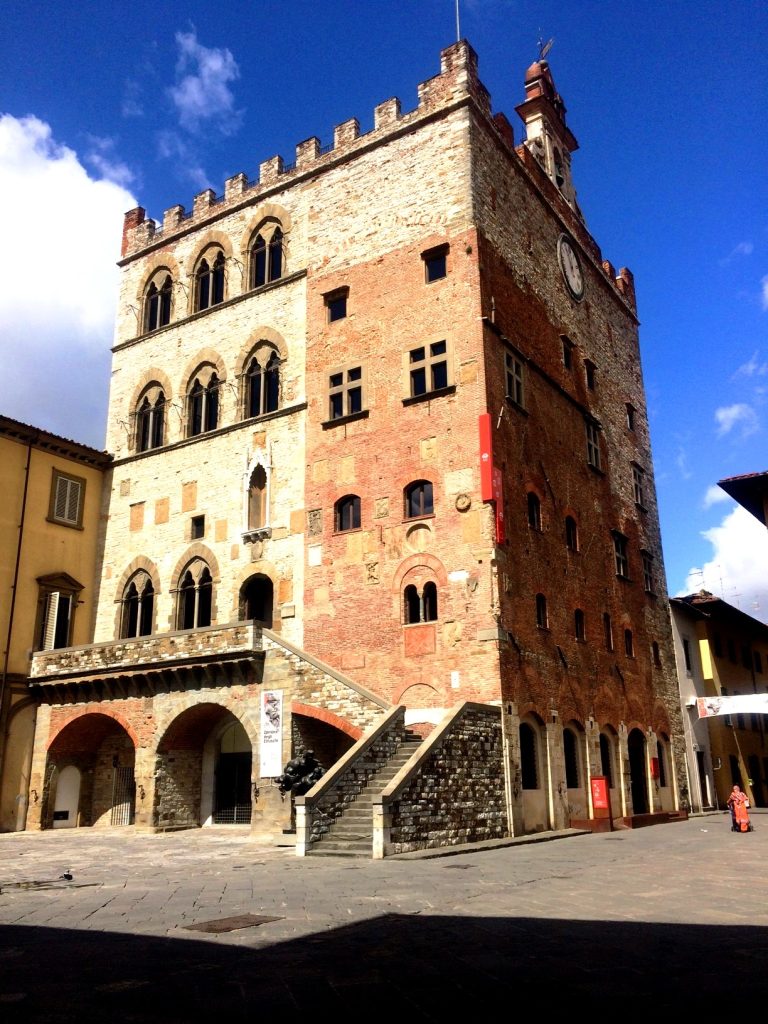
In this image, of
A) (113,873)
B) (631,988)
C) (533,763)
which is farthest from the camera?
(533,763)

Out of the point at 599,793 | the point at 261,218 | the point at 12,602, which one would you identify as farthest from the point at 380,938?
the point at 261,218

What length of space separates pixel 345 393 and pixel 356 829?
45.0ft

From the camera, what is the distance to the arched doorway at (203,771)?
79.9ft

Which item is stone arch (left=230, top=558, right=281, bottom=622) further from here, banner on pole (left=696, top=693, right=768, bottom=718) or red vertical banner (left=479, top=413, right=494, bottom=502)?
banner on pole (left=696, top=693, right=768, bottom=718)

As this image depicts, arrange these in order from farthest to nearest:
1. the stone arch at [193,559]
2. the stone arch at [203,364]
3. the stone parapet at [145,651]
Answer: the stone arch at [203,364] → the stone arch at [193,559] → the stone parapet at [145,651]

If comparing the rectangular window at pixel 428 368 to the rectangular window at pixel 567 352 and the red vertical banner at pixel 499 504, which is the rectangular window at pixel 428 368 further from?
the rectangular window at pixel 567 352

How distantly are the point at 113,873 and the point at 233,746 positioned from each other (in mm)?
11361

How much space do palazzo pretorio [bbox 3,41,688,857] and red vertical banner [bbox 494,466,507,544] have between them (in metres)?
0.19

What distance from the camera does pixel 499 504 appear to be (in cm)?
2264

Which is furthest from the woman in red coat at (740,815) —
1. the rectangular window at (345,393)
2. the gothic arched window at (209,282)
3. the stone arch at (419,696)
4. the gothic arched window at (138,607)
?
the gothic arched window at (209,282)

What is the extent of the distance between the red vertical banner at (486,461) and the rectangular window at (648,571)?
1391 cm

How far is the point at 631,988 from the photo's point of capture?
6176mm

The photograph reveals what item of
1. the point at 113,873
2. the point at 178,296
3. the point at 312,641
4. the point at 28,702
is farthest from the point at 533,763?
the point at 178,296

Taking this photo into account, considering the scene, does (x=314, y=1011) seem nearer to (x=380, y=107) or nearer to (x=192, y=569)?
(x=192, y=569)
